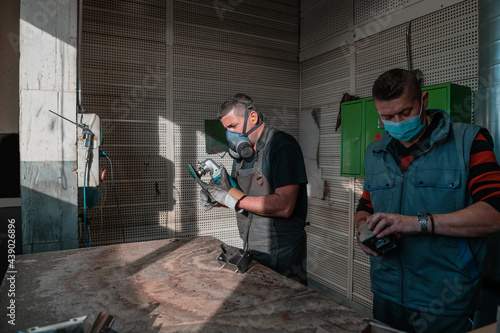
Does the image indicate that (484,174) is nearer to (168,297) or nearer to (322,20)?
(168,297)

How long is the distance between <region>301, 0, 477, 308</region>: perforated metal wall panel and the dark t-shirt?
1965 mm

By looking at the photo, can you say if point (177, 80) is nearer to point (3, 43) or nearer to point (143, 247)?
point (3, 43)

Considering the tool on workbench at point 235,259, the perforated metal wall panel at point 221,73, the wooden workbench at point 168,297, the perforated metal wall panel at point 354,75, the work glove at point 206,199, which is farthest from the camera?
the perforated metal wall panel at point 221,73

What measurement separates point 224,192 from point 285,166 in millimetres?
497

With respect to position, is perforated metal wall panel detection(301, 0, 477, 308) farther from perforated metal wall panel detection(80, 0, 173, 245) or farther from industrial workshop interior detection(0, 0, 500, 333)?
perforated metal wall panel detection(80, 0, 173, 245)

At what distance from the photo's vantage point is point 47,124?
8.54ft

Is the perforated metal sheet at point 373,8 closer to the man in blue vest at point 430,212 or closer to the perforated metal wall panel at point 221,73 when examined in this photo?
the perforated metal wall panel at point 221,73

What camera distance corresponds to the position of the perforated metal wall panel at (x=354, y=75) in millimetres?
3082

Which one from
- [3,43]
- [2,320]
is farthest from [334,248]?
→ [3,43]

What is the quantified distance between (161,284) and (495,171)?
1658 mm

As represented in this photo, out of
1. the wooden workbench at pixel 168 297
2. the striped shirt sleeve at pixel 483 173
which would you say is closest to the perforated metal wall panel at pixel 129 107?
the wooden workbench at pixel 168 297

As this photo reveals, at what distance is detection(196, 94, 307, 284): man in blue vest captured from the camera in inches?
84.0

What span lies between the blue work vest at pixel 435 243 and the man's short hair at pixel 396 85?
22 cm

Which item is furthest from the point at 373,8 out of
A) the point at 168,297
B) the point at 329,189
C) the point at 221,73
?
the point at 168,297
